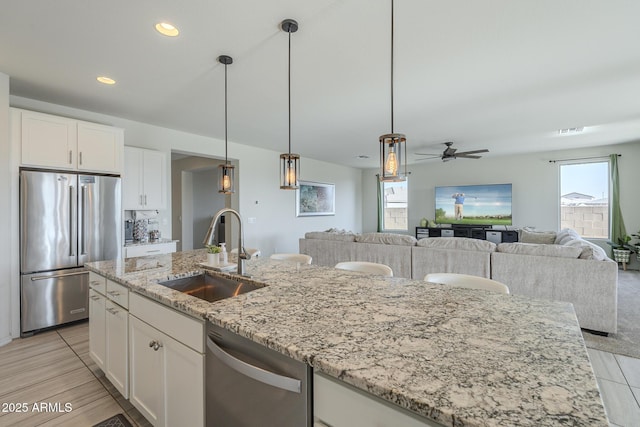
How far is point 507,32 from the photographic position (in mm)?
2162

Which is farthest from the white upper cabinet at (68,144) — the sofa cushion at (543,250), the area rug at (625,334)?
the area rug at (625,334)

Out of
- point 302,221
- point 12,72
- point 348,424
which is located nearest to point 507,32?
point 348,424

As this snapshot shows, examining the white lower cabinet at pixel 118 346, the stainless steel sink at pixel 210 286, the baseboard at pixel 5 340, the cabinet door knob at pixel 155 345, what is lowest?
the baseboard at pixel 5 340

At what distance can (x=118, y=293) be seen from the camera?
1851 millimetres

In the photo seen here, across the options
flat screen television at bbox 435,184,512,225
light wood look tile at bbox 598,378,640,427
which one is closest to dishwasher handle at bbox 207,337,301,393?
light wood look tile at bbox 598,378,640,427

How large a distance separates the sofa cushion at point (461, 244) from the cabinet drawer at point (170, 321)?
3232 mm

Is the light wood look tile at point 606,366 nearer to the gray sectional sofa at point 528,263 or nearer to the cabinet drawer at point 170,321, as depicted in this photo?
the gray sectional sofa at point 528,263

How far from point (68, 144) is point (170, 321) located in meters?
3.07

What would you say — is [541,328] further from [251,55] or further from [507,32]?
[251,55]

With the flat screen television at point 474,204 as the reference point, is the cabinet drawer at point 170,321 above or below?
below

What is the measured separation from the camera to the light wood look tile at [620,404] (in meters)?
1.76

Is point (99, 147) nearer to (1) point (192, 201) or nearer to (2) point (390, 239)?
(2) point (390, 239)

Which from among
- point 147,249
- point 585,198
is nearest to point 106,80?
point 147,249

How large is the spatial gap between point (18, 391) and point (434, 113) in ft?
16.5
